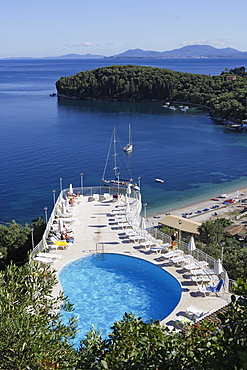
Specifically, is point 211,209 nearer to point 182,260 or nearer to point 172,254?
point 172,254

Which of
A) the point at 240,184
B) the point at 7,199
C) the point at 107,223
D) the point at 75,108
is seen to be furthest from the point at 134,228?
the point at 75,108

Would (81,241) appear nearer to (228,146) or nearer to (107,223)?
(107,223)

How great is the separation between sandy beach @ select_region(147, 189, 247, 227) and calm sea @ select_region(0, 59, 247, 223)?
1.44 m

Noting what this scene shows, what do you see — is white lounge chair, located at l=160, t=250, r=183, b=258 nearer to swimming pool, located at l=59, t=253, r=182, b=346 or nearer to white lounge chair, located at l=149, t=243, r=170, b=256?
white lounge chair, located at l=149, t=243, r=170, b=256

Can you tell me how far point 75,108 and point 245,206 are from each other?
246ft

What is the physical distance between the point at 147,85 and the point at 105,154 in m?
63.3

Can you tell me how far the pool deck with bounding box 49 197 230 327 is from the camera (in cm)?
1705

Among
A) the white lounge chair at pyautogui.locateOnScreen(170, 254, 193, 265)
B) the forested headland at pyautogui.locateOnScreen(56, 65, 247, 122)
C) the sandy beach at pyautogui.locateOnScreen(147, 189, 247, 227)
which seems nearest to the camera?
the white lounge chair at pyautogui.locateOnScreen(170, 254, 193, 265)

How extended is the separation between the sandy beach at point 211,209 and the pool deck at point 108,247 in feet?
27.5

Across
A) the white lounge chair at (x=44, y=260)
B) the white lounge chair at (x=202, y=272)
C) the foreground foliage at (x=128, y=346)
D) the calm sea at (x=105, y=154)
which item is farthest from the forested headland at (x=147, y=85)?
the foreground foliage at (x=128, y=346)

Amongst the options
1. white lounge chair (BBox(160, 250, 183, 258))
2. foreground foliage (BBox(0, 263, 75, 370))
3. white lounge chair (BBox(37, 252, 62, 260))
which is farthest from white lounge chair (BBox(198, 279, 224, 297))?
foreground foliage (BBox(0, 263, 75, 370))

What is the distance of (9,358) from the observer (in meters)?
8.00

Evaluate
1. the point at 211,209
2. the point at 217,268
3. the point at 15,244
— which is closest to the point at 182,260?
the point at 217,268

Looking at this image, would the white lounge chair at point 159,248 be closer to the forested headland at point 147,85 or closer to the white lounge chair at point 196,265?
the white lounge chair at point 196,265
